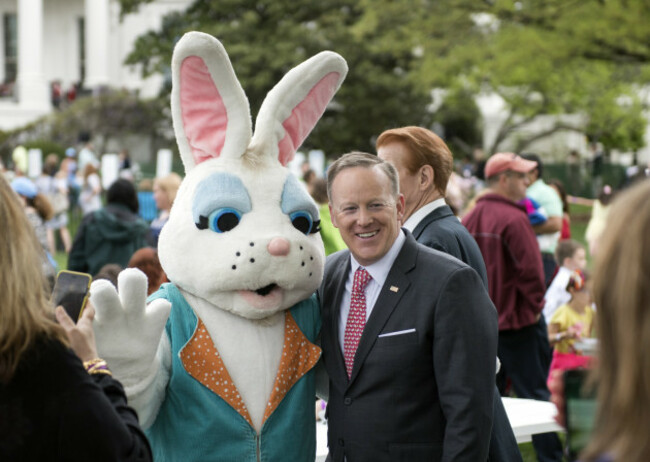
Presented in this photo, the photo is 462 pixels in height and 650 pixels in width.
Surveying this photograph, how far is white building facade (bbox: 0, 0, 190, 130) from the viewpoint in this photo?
137 ft

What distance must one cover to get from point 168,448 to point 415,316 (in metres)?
1.04

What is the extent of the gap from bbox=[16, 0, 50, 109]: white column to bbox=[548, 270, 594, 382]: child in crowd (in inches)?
1461

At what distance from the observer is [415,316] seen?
11.6 feet

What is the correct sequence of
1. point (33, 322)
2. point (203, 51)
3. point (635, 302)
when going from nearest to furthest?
1. point (635, 302)
2. point (33, 322)
3. point (203, 51)

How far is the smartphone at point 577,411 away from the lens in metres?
2.12

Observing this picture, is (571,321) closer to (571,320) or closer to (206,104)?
(571,320)

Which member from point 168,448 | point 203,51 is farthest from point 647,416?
point 203,51

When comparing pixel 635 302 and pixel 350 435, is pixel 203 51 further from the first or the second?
pixel 635 302

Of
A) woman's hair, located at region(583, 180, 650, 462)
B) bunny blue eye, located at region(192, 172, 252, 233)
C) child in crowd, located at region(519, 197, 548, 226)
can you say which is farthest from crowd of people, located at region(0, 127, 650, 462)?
child in crowd, located at region(519, 197, 548, 226)

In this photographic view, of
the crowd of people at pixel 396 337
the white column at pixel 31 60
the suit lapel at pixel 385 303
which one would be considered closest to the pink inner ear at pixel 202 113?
the crowd of people at pixel 396 337

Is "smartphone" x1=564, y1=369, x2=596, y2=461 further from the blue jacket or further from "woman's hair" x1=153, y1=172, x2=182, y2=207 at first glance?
"woman's hair" x1=153, y1=172, x2=182, y2=207

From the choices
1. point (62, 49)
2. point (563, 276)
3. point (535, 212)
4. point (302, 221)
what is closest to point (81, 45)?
point (62, 49)

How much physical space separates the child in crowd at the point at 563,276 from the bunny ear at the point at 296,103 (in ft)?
12.4

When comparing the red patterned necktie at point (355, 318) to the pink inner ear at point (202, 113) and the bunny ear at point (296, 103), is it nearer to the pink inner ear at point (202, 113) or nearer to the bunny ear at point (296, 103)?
the bunny ear at point (296, 103)
